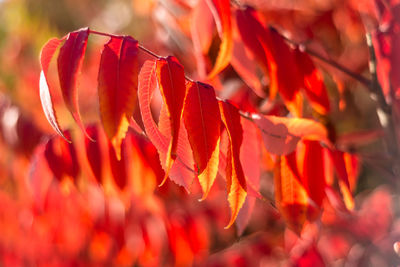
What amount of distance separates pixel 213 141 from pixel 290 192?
32 centimetres

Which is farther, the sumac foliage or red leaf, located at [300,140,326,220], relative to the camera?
red leaf, located at [300,140,326,220]

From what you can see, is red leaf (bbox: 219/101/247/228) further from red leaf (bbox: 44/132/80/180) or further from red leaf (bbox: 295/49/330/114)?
red leaf (bbox: 44/132/80/180)

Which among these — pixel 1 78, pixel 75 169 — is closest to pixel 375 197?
pixel 75 169

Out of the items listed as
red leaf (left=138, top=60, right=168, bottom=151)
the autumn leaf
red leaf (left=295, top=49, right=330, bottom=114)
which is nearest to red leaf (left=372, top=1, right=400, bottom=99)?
red leaf (left=295, top=49, right=330, bottom=114)

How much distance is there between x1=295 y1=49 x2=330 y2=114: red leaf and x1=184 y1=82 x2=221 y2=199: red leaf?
16.2 inches

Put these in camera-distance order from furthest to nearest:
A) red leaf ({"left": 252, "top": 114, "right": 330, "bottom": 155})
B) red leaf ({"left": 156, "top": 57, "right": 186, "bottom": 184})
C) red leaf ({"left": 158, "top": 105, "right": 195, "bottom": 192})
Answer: red leaf ({"left": 252, "top": 114, "right": 330, "bottom": 155}), red leaf ({"left": 158, "top": 105, "right": 195, "bottom": 192}), red leaf ({"left": 156, "top": 57, "right": 186, "bottom": 184})

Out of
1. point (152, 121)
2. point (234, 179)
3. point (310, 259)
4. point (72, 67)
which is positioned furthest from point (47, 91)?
point (310, 259)

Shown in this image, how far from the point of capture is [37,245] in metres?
2.40

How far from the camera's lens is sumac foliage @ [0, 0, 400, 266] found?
0.74 m

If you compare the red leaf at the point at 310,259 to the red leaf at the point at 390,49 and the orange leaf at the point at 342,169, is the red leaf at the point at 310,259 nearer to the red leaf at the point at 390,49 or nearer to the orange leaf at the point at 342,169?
the orange leaf at the point at 342,169

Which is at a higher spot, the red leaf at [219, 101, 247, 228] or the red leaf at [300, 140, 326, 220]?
the red leaf at [219, 101, 247, 228]

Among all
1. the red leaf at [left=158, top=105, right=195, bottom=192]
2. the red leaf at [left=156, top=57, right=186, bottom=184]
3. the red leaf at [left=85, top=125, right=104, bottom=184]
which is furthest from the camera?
the red leaf at [left=85, top=125, right=104, bottom=184]

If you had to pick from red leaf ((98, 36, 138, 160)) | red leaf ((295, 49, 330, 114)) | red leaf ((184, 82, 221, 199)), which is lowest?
red leaf ((295, 49, 330, 114))

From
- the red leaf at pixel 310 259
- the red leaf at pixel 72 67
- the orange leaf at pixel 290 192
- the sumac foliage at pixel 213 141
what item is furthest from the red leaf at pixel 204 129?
the red leaf at pixel 310 259
